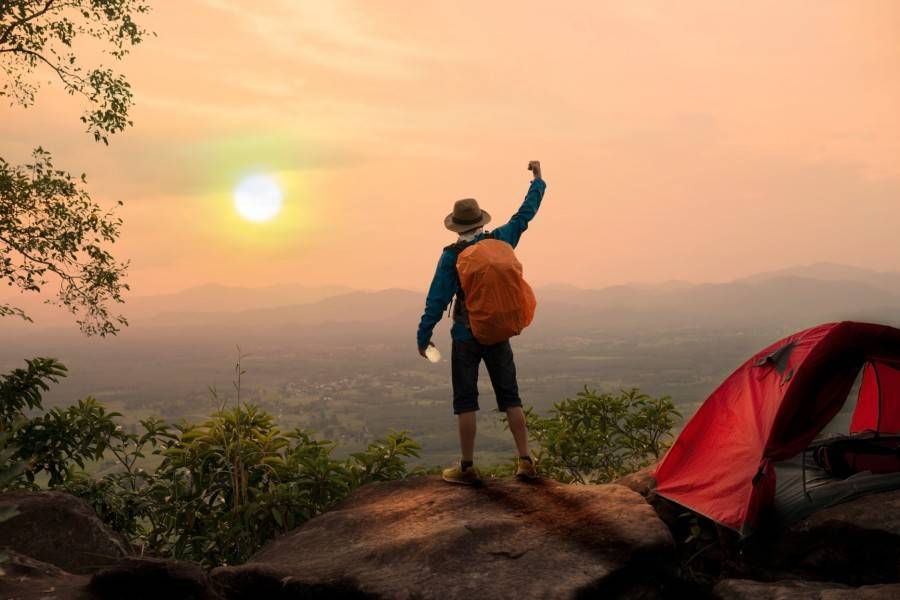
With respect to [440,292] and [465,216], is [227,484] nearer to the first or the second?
[440,292]

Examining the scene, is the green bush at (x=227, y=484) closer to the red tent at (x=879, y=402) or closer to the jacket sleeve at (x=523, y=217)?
the jacket sleeve at (x=523, y=217)

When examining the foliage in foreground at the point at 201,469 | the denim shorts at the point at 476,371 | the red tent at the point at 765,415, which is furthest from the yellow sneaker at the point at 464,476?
the red tent at the point at 765,415

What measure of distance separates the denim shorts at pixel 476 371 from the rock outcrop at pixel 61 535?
3.69m

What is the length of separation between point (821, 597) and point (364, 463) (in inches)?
200

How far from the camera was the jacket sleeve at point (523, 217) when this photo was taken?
682 cm

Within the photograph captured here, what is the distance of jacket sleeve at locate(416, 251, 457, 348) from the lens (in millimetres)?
6520

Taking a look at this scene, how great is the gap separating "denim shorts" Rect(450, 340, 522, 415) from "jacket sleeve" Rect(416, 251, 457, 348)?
368 millimetres

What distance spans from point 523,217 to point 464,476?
114 inches

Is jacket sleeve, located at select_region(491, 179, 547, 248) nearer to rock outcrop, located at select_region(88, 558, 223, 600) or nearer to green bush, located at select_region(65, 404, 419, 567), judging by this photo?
green bush, located at select_region(65, 404, 419, 567)

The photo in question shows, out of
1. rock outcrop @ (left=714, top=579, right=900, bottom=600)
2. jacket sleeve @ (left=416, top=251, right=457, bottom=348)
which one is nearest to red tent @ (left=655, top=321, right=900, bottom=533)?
rock outcrop @ (left=714, top=579, right=900, bottom=600)

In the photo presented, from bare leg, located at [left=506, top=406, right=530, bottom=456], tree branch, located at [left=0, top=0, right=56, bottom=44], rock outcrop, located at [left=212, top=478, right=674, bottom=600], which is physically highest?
tree branch, located at [left=0, top=0, right=56, bottom=44]

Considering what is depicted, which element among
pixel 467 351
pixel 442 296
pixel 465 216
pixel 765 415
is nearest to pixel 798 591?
pixel 765 415

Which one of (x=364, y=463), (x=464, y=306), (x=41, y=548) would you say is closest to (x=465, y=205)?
(x=464, y=306)

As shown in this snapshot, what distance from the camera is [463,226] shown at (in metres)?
6.75
